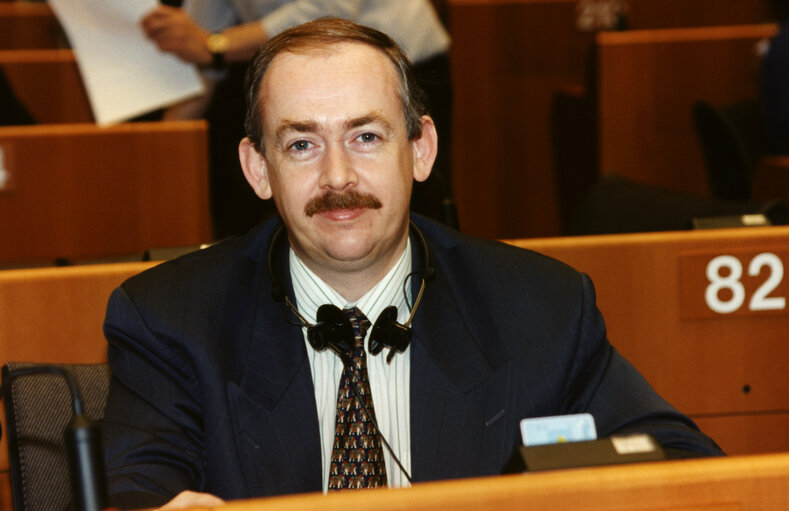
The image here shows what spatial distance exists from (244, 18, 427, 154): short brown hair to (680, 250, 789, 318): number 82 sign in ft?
2.48

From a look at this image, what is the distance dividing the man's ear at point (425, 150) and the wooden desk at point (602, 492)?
1.10 metres

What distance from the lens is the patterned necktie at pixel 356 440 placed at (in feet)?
5.78

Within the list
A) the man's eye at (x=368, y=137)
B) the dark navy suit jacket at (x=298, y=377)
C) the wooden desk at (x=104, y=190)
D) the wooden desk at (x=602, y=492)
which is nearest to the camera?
the wooden desk at (x=602, y=492)

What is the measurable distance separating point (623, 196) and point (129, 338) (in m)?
1.63

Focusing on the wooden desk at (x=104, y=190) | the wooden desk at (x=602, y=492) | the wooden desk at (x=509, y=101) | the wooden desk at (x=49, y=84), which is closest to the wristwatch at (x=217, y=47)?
the wooden desk at (x=104, y=190)

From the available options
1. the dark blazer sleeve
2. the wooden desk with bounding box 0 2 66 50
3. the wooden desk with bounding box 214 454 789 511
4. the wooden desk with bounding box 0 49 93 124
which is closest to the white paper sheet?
the wooden desk with bounding box 0 49 93 124

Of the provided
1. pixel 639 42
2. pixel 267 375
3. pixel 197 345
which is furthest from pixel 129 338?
pixel 639 42

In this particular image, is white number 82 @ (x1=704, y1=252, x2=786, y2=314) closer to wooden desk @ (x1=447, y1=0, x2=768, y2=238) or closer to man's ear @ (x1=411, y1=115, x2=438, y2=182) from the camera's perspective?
man's ear @ (x1=411, y1=115, x2=438, y2=182)

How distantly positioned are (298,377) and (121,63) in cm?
194

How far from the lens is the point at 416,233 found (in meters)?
2.04

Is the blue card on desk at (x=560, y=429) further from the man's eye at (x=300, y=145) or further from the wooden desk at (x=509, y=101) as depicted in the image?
the wooden desk at (x=509, y=101)

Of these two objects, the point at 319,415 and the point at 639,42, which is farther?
the point at 639,42

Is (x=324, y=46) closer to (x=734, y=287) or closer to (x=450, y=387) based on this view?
(x=450, y=387)

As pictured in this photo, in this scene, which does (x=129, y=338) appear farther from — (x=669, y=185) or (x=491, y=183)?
(x=491, y=183)
